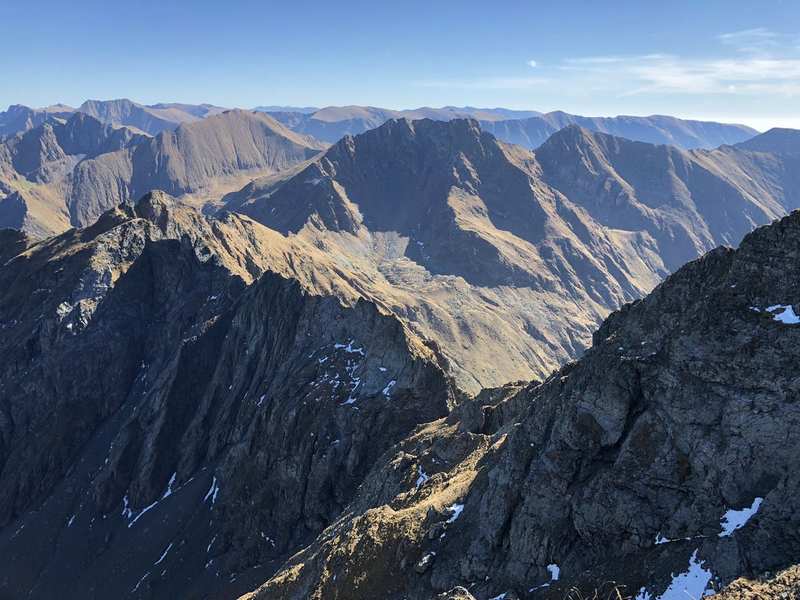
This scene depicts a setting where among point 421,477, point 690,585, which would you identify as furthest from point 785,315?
point 421,477

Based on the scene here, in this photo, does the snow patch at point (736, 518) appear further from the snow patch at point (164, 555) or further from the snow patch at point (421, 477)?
the snow patch at point (164, 555)

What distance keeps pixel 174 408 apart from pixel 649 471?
4254 inches

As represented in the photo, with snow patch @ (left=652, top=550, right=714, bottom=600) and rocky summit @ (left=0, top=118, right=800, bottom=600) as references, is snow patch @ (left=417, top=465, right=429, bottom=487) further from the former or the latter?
snow patch @ (left=652, top=550, right=714, bottom=600)

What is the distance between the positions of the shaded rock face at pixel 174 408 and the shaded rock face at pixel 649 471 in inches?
1422

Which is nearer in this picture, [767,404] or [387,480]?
[767,404]

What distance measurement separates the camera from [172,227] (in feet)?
557

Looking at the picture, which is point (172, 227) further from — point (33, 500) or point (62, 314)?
point (33, 500)

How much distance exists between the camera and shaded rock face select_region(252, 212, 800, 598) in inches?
1140

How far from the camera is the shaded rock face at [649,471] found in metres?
29.0

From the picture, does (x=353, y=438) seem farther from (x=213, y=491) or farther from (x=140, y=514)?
(x=140, y=514)

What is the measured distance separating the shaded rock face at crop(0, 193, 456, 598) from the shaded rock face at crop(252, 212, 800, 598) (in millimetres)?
36123

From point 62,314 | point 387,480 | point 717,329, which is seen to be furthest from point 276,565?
point 62,314

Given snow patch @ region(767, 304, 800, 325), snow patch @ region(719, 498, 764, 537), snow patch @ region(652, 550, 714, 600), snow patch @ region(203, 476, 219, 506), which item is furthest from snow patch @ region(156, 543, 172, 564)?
snow patch @ region(767, 304, 800, 325)

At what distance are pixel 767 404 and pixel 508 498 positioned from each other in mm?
19459
